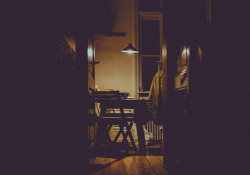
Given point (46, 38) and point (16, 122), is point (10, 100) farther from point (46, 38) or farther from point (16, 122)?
point (46, 38)

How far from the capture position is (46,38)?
1.38m

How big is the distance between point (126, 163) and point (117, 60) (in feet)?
8.89

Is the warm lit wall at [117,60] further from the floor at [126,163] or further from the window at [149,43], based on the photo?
the floor at [126,163]

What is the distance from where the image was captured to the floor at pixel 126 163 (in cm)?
235

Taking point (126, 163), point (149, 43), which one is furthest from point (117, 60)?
point (126, 163)

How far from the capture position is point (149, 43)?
5.18 m

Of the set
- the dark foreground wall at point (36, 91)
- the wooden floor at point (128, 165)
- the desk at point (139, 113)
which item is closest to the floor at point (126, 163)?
the wooden floor at point (128, 165)

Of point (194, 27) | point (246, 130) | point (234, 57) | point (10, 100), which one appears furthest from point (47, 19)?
point (246, 130)

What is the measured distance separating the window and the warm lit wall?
365 mm

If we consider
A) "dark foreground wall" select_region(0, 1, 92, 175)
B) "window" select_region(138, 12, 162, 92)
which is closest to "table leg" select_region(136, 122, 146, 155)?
"dark foreground wall" select_region(0, 1, 92, 175)

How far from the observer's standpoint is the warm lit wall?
479 cm

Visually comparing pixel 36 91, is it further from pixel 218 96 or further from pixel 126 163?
pixel 126 163

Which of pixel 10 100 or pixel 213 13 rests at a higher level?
pixel 213 13

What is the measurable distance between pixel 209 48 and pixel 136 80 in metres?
3.13
